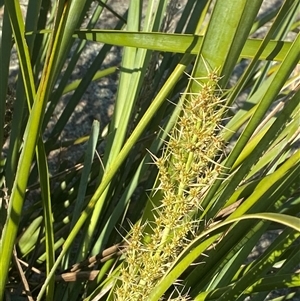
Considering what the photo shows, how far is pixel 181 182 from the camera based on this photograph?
0.50 m

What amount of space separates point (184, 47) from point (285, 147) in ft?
0.62

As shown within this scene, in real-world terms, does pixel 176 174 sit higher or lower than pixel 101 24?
higher

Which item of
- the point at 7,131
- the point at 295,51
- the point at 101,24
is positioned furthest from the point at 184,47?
the point at 101,24

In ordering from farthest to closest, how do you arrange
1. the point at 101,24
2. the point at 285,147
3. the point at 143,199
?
the point at 101,24 → the point at 143,199 → the point at 285,147

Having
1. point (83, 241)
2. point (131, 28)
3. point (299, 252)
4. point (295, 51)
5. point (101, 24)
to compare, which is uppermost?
point (295, 51)

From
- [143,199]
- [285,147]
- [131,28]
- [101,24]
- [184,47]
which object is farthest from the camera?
[101,24]

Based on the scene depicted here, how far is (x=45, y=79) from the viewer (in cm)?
48

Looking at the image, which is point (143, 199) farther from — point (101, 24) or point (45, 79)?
point (101, 24)

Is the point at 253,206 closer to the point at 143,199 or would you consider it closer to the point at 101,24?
the point at 143,199

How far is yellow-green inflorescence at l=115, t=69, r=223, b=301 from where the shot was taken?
0.47 m

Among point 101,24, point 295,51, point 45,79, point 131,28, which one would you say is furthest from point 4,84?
point 101,24

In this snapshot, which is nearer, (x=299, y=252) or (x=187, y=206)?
(x=187, y=206)

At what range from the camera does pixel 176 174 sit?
0.51 metres

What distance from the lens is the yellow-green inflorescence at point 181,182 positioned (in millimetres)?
474
